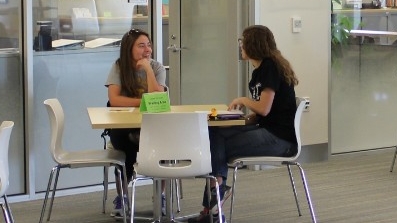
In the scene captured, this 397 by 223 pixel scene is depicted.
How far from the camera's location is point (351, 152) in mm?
7895

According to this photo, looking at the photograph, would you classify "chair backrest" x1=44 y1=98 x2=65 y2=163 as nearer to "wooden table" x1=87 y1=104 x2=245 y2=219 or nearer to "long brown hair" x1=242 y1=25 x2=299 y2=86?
"wooden table" x1=87 y1=104 x2=245 y2=219

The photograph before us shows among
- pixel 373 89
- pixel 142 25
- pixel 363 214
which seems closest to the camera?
pixel 363 214

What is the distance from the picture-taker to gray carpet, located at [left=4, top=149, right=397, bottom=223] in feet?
18.0

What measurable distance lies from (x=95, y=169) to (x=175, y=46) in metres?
1.93

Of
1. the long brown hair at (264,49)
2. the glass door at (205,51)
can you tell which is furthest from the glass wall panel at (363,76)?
the long brown hair at (264,49)

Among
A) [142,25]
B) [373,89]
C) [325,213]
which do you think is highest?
[142,25]

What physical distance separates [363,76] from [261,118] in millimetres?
3096

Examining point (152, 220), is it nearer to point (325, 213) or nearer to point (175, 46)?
point (325, 213)

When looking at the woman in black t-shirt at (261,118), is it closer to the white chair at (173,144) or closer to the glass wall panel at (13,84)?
the white chair at (173,144)

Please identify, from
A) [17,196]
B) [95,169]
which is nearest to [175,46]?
[95,169]

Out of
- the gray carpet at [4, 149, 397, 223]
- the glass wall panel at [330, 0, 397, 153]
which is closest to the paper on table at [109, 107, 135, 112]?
the gray carpet at [4, 149, 397, 223]

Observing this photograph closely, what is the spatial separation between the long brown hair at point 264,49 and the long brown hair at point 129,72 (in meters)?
0.73

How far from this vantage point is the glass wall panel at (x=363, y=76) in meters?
7.79

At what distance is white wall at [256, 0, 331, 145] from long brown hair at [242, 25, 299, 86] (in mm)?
1891
